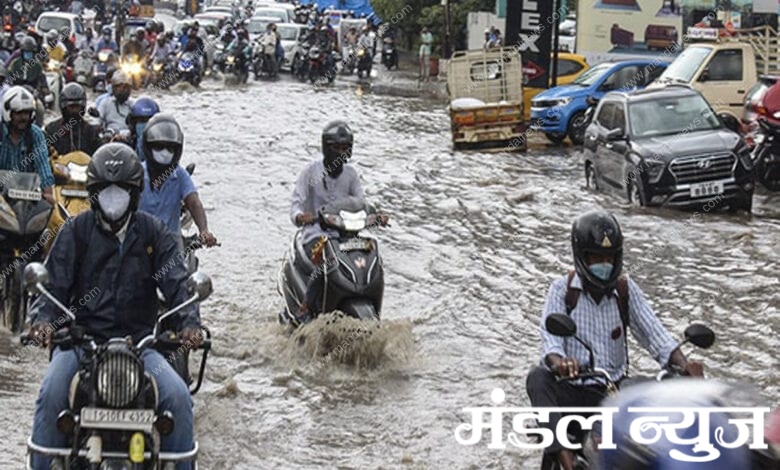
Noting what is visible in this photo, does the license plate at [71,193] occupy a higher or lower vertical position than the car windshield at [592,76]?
higher

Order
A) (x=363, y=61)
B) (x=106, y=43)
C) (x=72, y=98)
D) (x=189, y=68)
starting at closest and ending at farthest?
(x=72, y=98), (x=106, y=43), (x=189, y=68), (x=363, y=61)

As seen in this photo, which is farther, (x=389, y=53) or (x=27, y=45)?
(x=389, y=53)

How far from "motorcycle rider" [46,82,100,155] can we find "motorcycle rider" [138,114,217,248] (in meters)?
2.58

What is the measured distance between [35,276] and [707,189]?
40.9 ft

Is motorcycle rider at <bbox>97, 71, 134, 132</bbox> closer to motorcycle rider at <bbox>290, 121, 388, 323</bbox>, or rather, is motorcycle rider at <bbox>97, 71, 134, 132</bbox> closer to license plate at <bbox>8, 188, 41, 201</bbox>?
license plate at <bbox>8, 188, 41, 201</bbox>

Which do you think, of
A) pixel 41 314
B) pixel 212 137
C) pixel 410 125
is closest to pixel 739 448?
pixel 41 314

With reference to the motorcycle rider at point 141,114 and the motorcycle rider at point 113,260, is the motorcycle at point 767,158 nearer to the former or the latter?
the motorcycle rider at point 141,114

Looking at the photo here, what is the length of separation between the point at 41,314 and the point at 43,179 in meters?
4.41

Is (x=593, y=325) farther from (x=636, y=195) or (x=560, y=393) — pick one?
(x=636, y=195)

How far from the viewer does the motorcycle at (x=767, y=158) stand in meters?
19.3

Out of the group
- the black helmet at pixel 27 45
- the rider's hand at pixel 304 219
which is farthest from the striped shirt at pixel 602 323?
the black helmet at pixel 27 45

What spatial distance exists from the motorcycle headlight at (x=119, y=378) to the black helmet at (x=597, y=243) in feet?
6.09

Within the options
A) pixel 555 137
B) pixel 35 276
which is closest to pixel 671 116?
pixel 555 137

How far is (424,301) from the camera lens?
13.0 meters
